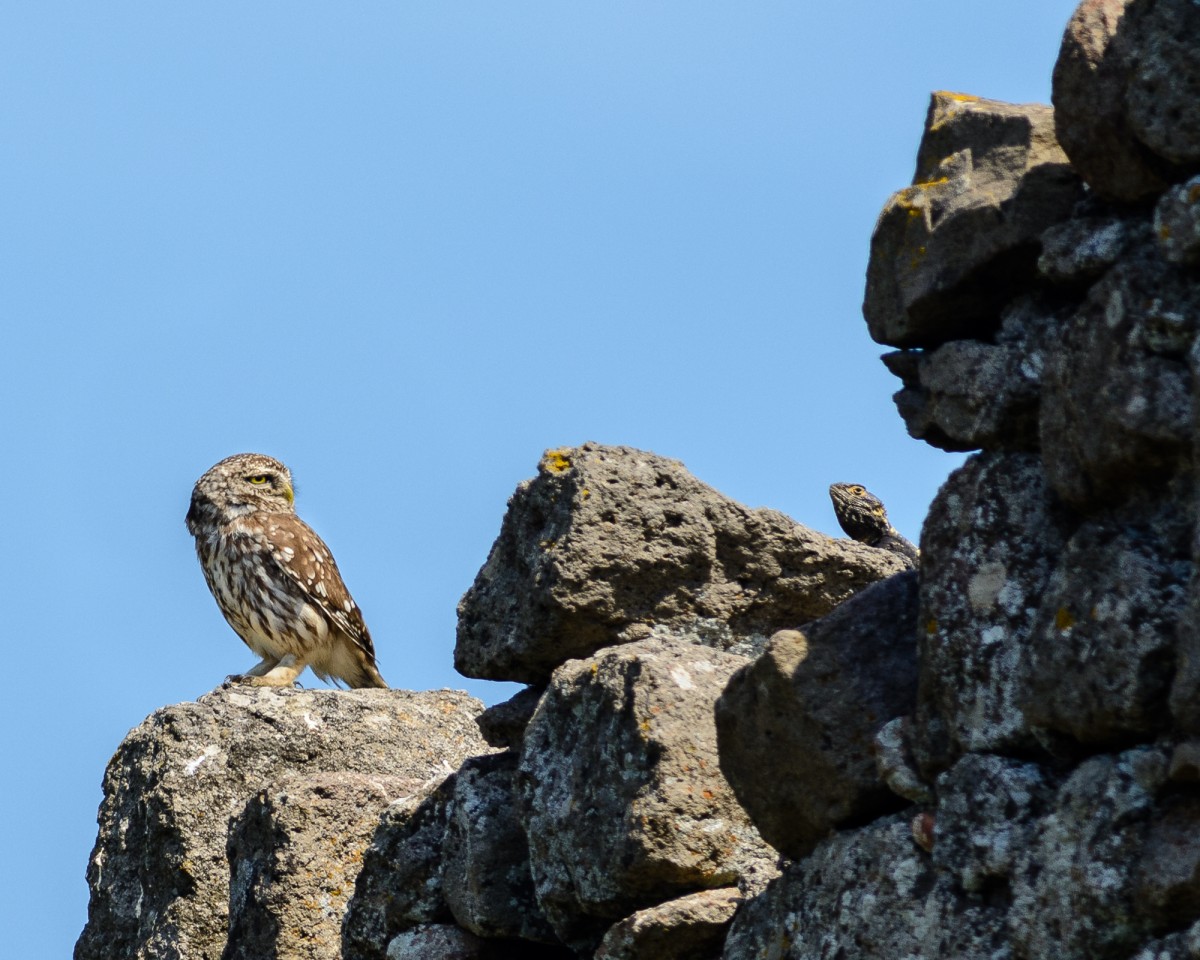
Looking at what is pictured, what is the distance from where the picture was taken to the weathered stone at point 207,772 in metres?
8.59

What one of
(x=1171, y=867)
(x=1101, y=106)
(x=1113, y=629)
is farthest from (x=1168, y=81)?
(x=1171, y=867)

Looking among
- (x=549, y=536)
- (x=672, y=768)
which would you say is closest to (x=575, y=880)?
(x=672, y=768)

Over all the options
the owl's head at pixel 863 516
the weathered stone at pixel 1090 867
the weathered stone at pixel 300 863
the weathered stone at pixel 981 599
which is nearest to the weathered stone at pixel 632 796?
the weathered stone at pixel 981 599

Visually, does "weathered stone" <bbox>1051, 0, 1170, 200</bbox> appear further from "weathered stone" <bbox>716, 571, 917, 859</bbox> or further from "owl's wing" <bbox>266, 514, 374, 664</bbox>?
"owl's wing" <bbox>266, 514, 374, 664</bbox>

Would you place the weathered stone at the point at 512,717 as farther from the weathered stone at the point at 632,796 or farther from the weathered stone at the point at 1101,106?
the weathered stone at the point at 1101,106

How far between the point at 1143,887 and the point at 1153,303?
122 centimetres

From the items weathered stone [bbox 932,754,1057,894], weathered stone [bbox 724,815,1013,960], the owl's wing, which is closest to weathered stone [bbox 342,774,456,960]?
weathered stone [bbox 724,815,1013,960]

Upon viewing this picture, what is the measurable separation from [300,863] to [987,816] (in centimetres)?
392

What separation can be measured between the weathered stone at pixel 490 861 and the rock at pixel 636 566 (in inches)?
14.9

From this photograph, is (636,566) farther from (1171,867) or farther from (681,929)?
(1171,867)

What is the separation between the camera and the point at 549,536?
6191mm

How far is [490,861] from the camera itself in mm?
6219

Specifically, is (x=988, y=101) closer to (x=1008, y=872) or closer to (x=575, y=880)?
(x=1008, y=872)

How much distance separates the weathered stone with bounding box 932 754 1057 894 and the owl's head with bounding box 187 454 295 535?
9.34 meters
